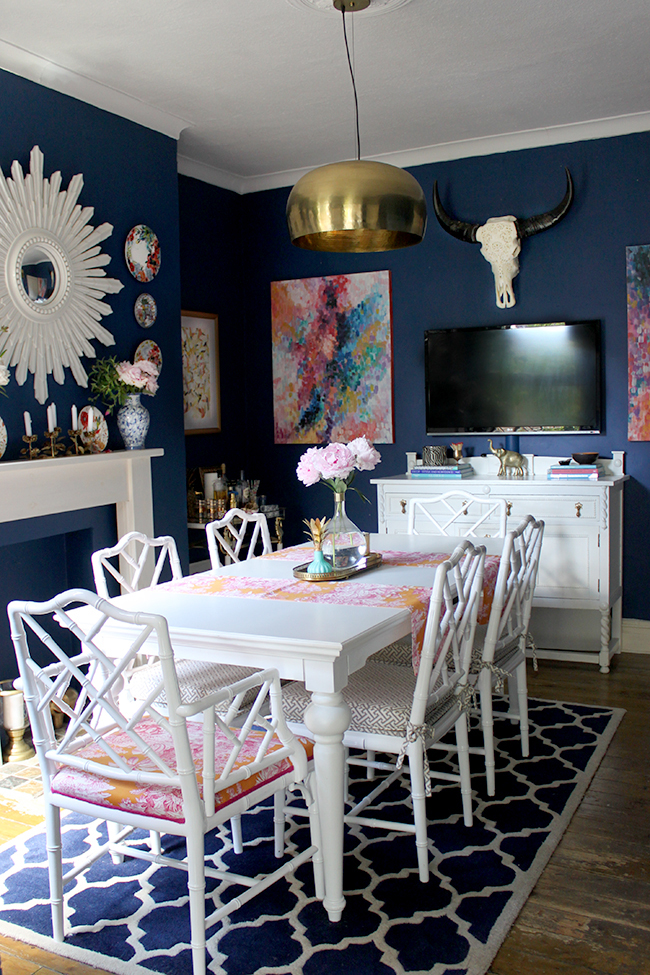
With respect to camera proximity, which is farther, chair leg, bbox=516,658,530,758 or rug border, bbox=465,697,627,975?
chair leg, bbox=516,658,530,758

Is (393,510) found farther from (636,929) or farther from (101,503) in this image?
(636,929)

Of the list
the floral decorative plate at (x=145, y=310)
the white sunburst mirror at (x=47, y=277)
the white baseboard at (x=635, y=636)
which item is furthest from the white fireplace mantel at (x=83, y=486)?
the white baseboard at (x=635, y=636)

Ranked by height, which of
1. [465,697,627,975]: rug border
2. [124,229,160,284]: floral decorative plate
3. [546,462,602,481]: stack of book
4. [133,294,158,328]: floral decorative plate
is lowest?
[465,697,627,975]: rug border


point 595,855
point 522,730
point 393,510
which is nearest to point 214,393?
point 393,510

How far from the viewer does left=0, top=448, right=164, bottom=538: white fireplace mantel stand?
3.37 meters

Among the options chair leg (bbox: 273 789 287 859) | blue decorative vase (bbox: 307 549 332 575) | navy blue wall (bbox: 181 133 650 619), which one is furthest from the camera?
navy blue wall (bbox: 181 133 650 619)

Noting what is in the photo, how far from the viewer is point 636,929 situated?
2146mm

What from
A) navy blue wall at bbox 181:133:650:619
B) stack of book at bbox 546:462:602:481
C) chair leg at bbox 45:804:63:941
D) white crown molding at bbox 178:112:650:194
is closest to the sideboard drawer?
stack of book at bbox 546:462:602:481

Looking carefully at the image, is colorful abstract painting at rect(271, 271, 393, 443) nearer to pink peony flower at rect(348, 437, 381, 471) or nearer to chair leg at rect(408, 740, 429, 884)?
pink peony flower at rect(348, 437, 381, 471)

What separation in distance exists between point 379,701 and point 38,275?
89.2 inches

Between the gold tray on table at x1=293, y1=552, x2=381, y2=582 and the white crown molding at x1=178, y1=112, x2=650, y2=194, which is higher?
the white crown molding at x1=178, y1=112, x2=650, y2=194

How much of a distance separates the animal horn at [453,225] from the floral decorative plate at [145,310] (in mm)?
1736

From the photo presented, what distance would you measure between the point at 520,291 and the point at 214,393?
6.23 feet

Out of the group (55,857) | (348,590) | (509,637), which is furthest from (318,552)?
(55,857)
